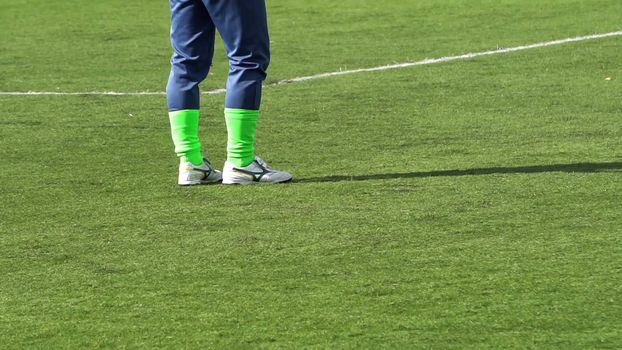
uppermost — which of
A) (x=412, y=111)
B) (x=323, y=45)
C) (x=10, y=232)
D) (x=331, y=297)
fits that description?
(x=331, y=297)

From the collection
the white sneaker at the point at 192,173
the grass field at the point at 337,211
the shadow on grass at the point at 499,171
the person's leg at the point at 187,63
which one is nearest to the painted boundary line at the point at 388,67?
the grass field at the point at 337,211

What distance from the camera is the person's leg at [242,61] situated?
696 cm

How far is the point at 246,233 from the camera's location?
19.0ft

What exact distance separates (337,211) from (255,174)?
856 millimetres

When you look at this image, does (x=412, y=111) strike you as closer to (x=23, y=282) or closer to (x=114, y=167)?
(x=114, y=167)

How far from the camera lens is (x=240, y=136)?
7062 millimetres

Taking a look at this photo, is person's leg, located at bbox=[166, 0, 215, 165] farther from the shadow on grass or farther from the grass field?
the shadow on grass

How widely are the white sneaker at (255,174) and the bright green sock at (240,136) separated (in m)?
0.03

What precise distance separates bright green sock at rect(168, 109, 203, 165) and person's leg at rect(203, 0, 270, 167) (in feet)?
0.57

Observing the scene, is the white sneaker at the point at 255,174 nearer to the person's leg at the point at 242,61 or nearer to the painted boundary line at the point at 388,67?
the person's leg at the point at 242,61

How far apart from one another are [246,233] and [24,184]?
5.27 ft

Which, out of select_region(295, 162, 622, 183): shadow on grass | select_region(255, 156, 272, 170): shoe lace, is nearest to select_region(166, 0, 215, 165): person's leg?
select_region(255, 156, 272, 170): shoe lace

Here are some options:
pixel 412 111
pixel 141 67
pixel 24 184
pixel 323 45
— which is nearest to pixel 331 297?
pixel 24 184

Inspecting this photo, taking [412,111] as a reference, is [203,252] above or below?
above
